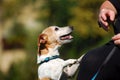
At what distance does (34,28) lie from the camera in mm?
12188

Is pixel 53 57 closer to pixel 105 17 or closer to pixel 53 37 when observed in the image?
pixel 53 37

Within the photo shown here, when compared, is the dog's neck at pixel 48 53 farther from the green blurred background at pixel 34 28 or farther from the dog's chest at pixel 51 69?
the green blurred background at pixel 34 28

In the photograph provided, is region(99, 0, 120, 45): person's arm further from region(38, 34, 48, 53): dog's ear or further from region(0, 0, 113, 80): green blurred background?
region(0, 0, 113, 80): green blurred background

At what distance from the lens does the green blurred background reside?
10.6m

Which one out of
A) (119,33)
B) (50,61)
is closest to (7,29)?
(50,61)

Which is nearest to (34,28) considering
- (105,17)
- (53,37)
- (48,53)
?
(53,37)

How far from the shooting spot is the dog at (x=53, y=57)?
4000 mm

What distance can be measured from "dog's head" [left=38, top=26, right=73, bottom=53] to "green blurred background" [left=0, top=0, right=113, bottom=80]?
5054mm

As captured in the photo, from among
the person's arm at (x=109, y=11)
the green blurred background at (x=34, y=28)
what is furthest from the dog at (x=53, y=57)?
the green blurred background at (x=34, y=28)

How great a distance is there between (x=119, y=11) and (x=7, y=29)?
1010 centimetres

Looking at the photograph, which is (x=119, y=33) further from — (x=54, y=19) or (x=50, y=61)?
(x=54, y=19)

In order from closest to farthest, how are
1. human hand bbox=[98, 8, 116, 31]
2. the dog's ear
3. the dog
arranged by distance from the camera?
human hand bbox=[98, 8, 116, 31] → the dog → the dog's ear

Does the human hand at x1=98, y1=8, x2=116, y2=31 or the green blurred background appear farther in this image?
the green blurred background

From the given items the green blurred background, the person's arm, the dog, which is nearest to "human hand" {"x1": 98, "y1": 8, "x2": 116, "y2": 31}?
the person's arm
